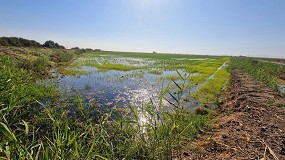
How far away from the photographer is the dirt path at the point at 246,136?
515cm

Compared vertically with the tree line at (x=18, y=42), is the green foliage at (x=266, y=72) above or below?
below

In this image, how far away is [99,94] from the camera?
12672 mm

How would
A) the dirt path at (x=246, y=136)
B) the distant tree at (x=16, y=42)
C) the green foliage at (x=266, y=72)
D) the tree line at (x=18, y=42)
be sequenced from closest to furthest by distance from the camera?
the dirt path at (x=246, y=136), the green foliage at (x=266, y=72), the distant tree at (x=16, y=42), the tree line at (x=18, y=42)

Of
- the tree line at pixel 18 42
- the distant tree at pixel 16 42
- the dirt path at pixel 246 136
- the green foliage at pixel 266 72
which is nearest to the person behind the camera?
the dirt path at pixel 246 136

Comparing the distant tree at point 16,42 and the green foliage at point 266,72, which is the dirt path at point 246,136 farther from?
the distant tree at point 16,42

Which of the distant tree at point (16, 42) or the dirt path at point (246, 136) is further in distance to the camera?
the distant tree at point (16, 42)

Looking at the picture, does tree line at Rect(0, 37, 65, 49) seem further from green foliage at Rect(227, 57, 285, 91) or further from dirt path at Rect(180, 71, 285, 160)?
dirt path at Rect(180, 71, 285, 160)

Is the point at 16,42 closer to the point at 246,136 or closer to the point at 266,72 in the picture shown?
the point at 266,72

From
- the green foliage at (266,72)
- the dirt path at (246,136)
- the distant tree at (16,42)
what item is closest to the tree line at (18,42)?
the distant tree at (16,42)

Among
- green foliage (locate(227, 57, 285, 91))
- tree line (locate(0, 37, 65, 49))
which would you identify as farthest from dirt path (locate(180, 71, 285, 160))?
tree line (locate(0, 37, 65, 49))

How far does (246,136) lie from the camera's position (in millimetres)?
6145

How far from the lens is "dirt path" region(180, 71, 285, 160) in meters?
5.15

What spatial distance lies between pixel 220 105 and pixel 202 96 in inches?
84.4

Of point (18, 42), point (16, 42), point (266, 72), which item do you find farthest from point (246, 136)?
point (18, 42)
